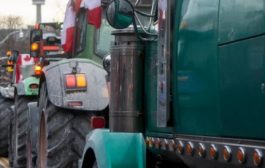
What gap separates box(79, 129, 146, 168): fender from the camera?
5004mm

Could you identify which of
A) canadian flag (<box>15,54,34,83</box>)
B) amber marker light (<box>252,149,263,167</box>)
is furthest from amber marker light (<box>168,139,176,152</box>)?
canadian flag (<box>15,54,34,83</box>)

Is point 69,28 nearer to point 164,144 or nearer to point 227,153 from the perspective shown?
point 164,144

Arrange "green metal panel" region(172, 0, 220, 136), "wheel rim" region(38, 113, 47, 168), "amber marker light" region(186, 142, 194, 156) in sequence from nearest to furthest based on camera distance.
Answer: "green metal panel" region(172, 0, 220, 136) → "amber marker light" region(186, 142, 194, 156) → "wheel rim" region(38, 113, 47, 168)

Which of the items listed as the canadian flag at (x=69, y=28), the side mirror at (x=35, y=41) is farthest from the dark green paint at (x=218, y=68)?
the side mirror at (x=35, y=41)

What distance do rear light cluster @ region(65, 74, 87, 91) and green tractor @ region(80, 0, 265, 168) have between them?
6.65ft

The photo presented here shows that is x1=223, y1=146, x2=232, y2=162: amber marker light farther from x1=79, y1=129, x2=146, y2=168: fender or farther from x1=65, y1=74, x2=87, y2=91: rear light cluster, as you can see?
x1=65, y1=74, x2=87, y2=91: rear light cluster

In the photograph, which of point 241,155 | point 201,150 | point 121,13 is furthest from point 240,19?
point 121,13

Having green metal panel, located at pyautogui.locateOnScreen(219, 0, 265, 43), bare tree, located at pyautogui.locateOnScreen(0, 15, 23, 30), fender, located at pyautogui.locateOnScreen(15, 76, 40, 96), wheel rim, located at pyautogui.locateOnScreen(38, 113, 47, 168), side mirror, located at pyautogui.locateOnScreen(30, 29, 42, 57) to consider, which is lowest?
wheel rim, located at pyautogui.locateOnScreen(38, 113, 47, 168)

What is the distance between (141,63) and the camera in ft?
18.0

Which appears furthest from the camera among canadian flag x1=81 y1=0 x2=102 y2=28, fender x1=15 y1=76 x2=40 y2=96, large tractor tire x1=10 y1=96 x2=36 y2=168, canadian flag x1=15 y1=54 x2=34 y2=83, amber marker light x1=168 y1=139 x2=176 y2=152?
canadian flag x1=15 y1=54 x2=34 y2=83

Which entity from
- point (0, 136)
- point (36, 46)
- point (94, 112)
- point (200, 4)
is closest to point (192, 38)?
point (200, 4)

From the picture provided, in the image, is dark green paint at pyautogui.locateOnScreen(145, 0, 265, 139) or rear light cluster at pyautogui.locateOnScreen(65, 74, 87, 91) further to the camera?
rear light cluster at pyautogui.locateOnScreen(65, 74, 87, 91)

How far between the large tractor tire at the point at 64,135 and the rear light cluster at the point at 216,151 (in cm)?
300

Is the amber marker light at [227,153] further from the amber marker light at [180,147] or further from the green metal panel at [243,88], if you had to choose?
the amber marker light at [180,147]
